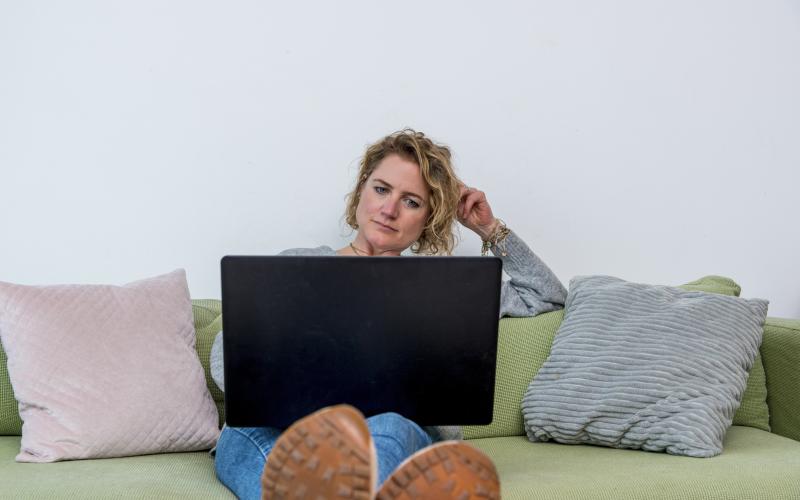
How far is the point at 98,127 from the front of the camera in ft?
7.25

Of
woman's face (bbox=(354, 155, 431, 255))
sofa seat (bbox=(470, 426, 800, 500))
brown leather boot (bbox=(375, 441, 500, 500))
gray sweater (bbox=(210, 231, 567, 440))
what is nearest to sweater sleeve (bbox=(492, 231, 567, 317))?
gray sweater (bbox=(210, 231, 567, 440))

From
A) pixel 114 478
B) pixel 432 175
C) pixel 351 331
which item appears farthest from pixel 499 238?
pixel 114 478

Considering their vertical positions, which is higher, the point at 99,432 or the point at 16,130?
the point at 16,130

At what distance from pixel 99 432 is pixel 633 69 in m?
1.78

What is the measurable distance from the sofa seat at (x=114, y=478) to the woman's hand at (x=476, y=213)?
2.81 feet

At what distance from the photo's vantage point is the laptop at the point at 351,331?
134 cm

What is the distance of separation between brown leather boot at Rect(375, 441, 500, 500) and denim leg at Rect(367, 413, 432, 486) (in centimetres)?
20

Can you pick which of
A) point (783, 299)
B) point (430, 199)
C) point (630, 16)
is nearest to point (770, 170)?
point (783, 299)

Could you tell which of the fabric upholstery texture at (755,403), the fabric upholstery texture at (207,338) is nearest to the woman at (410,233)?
the fabric upholstery texture at (207,338)

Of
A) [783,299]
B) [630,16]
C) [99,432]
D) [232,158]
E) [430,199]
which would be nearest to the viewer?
[99,432]

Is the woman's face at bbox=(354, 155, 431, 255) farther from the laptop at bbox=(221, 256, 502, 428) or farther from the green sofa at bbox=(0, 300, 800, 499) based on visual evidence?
the laptop at bbox=(221, 256, 502, 428)

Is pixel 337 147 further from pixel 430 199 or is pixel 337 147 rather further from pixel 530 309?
pixel 530 309

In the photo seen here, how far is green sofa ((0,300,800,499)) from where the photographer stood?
4.99ft

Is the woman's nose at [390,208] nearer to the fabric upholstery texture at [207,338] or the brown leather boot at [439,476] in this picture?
the fabric upholstery texture at [207,338]
